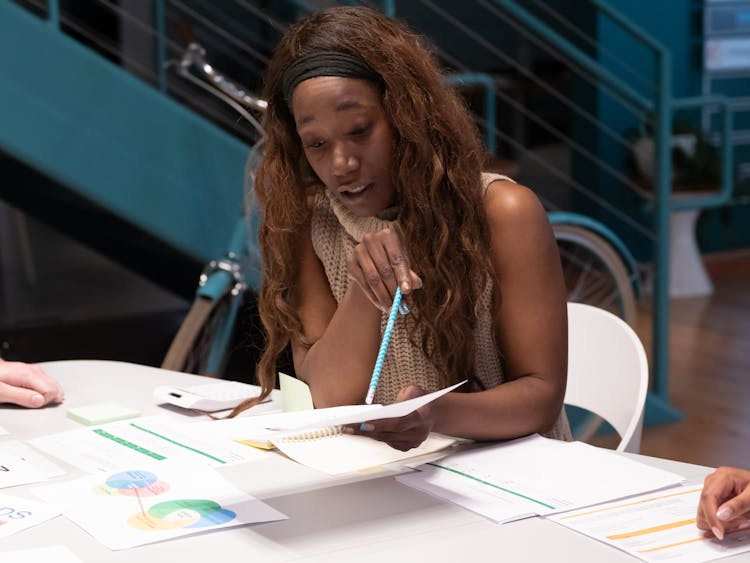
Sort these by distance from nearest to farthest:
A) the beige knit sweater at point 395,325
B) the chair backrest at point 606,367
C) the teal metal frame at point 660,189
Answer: the beige knit sweater at point 395,325, the chair backrest at point 606,367, the teal metal frame at point 660,189

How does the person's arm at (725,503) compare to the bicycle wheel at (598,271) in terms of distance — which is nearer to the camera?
the person's arm at (725,503)

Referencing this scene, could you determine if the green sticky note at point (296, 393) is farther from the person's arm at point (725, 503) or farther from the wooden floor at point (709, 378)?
the wooden floor at point (709, 378)

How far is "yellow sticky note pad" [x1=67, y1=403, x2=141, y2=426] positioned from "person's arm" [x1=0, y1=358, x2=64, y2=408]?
0.20 feet

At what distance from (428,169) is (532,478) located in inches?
19.5

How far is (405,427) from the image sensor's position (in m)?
1.27

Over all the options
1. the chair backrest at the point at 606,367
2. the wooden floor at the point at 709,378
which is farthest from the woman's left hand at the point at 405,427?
the wooden floor at the point at 709,378

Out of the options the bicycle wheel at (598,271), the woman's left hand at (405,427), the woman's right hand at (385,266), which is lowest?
the woman's left hand at (405,427)


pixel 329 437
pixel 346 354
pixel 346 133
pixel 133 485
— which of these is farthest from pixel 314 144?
pixel 133 485

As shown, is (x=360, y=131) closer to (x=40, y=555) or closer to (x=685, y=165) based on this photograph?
(x=40, y=555)

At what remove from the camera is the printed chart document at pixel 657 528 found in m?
1.08

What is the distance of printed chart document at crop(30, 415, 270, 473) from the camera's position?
4.60 ft

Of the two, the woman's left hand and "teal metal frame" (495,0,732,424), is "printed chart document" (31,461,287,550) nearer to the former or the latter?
the woman's left hand

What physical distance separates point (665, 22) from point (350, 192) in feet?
16.7

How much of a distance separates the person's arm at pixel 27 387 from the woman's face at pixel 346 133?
54 cm
